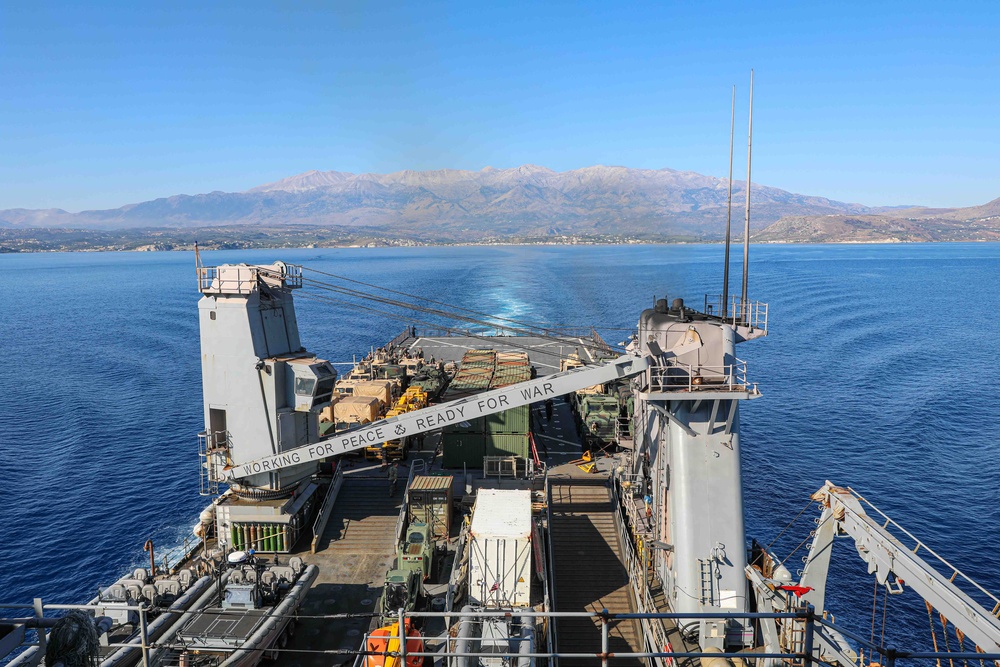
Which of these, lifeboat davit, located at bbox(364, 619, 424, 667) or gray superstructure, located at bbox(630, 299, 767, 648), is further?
gray superstructure, located at bbox(630, 299, 767, 648)

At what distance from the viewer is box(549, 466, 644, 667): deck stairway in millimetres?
23953

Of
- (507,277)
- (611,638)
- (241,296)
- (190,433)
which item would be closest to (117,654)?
(241,296)

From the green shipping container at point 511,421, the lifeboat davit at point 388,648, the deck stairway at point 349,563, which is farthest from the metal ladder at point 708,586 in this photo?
the green shipping container at point 511,421

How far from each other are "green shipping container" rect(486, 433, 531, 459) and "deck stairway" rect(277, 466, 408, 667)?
182 inches

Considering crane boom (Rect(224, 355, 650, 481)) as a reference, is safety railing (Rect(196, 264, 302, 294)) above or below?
above

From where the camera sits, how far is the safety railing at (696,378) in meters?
22.2

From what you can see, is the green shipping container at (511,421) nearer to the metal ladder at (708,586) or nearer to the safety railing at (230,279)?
the metal ladder at (708,586)

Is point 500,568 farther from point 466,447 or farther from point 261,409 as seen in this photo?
point 261,409

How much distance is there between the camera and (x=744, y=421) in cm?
6188

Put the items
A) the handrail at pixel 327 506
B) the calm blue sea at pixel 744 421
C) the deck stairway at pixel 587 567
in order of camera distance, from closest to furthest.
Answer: the deck stairway at pixel 587 567 < the handrail at pixel 327 506 < the calm blue sea at pixel 744 421

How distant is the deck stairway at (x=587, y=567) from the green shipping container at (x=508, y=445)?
2.06 metres

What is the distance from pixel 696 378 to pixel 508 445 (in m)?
12.6

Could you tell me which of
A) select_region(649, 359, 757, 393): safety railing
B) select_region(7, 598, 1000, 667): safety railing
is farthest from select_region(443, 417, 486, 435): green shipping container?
select_region(649, 359, 757, 393): safety railing

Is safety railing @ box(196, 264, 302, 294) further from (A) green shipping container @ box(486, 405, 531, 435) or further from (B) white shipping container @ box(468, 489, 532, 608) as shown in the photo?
(B) white shipping container @ box(468, 489, 532, 608)
